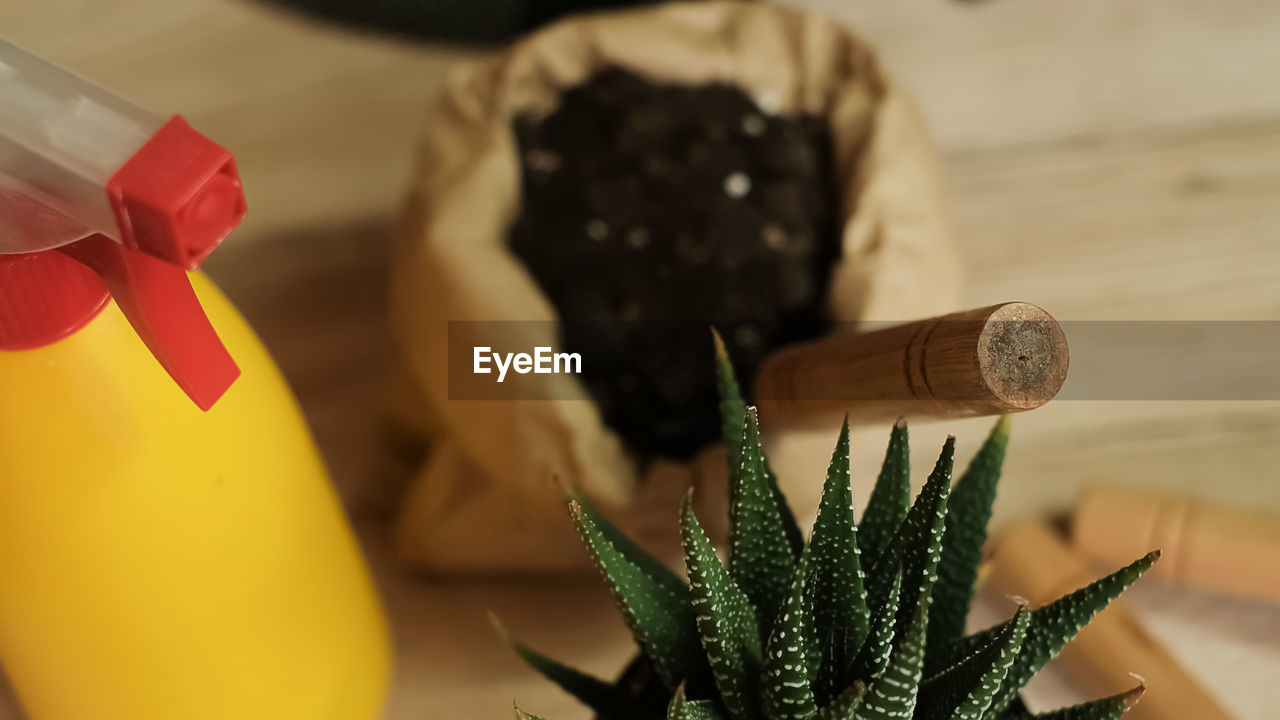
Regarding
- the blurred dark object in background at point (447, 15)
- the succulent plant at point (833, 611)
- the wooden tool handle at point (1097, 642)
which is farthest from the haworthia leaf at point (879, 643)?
the blurred dark object in background at point (447, 15)

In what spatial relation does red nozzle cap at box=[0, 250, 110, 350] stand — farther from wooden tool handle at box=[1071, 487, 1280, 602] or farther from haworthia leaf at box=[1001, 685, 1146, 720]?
wooden tool handle at box=[1071, 487, 1280, 602]

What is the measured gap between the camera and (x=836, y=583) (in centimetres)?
32

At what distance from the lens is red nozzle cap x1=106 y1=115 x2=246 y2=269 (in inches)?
9.8

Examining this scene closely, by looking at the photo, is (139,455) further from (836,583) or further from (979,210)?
(979,210)

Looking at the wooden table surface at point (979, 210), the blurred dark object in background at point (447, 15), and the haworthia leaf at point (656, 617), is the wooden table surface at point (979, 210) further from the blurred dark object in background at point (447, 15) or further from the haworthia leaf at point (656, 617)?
the haworthia leaf at point (656, 617)

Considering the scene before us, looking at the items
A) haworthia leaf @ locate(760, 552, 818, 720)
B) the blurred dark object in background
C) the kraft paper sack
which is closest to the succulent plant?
haworthia leaf @ locate(760, 552, 818, 720)

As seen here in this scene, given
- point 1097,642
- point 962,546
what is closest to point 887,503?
point 962,546

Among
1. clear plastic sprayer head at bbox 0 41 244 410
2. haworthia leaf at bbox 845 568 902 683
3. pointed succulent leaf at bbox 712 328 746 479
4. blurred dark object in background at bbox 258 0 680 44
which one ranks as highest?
blurred dark object in background at bbox 258 0 680 44

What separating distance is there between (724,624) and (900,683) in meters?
0.06

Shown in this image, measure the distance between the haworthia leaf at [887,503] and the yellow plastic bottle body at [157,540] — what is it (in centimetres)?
21

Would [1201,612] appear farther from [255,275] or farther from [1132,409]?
[255,275]

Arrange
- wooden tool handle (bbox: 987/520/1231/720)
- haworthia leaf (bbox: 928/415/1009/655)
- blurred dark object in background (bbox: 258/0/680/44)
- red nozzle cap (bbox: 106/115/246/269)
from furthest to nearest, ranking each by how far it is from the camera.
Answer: blurred dark object in background (bbox: 258/0/680/44) → wooden tool handle (bbox: 987/520/1231/720) → haworthia leaf (bbox: 928/415/1009/655) → red nozzle cap (bbox: 106/115/246/269)

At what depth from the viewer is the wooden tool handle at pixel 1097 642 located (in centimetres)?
46

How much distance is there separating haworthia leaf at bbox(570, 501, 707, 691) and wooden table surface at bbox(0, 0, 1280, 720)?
0.13 m
